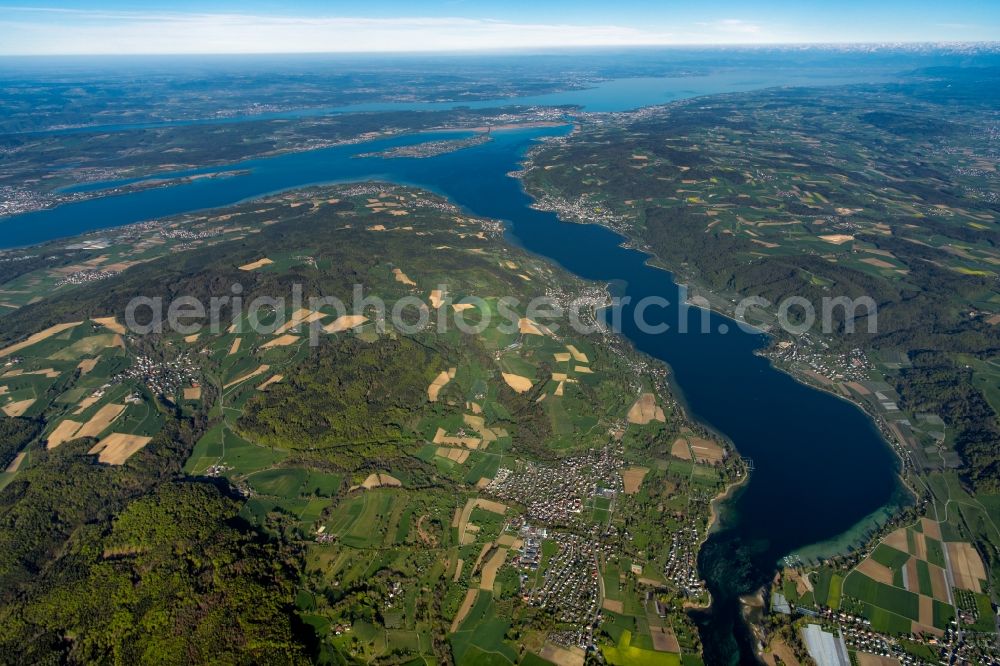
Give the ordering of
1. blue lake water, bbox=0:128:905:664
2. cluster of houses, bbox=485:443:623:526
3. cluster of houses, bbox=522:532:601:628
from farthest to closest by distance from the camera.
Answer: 1. cluster of houses, bbox=485:443:623:526
2. blue lake water, bbox=0:128:905:664
3. cluster of houses, bbox=522:532:601:628

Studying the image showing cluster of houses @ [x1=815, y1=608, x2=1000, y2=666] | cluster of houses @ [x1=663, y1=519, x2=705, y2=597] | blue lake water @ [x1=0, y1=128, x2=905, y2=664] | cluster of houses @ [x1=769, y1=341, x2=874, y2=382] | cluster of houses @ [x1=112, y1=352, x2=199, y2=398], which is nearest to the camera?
cluster of houses @ [x1=815, y1=608, x2=1000, y2=666]

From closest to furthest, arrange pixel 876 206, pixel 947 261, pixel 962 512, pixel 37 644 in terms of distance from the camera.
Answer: pixel 37 644 → pixel 962 512 → pixel 947 261 → pixel 876 206

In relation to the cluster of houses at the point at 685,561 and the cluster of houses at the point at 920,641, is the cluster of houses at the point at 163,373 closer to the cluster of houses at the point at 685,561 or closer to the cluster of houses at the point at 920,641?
the cluster of houses at the point at 685,561

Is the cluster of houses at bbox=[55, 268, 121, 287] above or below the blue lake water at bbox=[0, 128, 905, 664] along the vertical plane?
above

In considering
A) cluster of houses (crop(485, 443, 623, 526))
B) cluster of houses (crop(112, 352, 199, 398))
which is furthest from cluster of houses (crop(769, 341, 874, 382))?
cluster of houses (crop(112, 352, 199, 398))

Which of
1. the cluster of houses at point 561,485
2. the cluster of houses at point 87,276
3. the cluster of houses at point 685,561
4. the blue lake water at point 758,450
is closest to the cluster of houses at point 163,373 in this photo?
the cluster of houses at point 87,276

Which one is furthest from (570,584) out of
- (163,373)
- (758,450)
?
(163,373)

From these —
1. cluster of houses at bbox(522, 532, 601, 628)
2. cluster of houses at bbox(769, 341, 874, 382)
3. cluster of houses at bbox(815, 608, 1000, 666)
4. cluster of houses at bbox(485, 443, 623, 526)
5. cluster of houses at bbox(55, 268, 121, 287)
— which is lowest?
cluster of houses at bbox(815, 608, 1000, 666)

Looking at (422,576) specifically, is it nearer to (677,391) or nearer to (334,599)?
(334,599)

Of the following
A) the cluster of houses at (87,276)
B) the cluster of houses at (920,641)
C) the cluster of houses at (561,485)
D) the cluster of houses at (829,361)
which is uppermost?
the cluster of houses at (87,276)

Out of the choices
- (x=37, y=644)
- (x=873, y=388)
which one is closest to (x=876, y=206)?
(x=873, y=388)

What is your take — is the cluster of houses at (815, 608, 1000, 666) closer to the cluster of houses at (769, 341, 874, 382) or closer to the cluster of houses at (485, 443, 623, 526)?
the cluster of houses at (485, 443, 623, 526)
